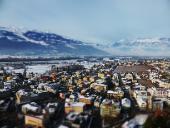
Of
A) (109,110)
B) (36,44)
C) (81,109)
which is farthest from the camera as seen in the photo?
(36,44)

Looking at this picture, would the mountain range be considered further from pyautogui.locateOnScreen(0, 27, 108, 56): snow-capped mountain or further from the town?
the town

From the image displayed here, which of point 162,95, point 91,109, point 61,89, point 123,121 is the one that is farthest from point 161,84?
point 123,121

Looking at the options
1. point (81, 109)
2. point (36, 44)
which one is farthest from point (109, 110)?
point (36, 44)

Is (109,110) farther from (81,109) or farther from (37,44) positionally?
(37,44)

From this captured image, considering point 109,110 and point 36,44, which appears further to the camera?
point 36,44

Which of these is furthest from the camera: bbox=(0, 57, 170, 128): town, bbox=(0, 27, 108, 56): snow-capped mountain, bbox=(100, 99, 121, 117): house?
bbox=(0, 27, 108, 56): snow-capped mountain

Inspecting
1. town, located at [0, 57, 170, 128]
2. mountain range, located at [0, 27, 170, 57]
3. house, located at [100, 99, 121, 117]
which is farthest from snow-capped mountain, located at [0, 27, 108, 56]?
house, located at [100, 99, 121, 117]

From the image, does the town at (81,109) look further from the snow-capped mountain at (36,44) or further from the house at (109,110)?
the snow-capped mountain at (36,44)

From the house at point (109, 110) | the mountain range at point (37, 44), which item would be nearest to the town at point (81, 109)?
the house at point (109, 110)

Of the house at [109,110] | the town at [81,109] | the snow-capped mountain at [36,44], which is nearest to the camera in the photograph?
the town at [81,109]
